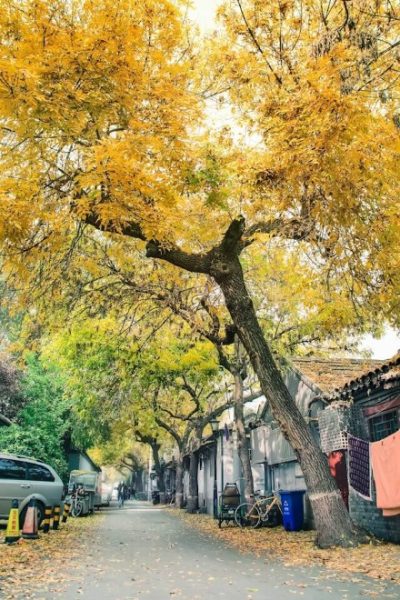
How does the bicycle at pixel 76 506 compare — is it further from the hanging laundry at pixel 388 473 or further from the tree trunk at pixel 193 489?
the hanging laundry at pixel 388 473

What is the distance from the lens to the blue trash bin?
54.9ft

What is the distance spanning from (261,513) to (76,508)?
1102cm

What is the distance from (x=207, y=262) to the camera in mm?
11844

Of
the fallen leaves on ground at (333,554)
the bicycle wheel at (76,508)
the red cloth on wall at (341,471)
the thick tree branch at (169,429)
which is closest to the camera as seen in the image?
the fallen leaves on ground at (333,554)

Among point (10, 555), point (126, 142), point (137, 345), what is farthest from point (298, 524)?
point (126, 142)

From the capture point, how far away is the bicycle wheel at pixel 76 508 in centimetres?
2558

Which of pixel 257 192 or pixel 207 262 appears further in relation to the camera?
pixel 207 262

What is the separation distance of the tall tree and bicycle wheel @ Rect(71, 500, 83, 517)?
57.1 feet

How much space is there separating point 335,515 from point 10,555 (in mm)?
6280

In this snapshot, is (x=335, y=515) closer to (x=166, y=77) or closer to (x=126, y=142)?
(x=126, y=142)

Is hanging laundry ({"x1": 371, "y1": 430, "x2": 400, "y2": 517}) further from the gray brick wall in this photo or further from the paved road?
the paved road

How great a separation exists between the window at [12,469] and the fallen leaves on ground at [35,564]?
1470 millimetres

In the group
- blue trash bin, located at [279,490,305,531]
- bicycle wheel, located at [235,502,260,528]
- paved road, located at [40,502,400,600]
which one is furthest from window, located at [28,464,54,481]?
blue trash bin, located at [279,490,305,531]

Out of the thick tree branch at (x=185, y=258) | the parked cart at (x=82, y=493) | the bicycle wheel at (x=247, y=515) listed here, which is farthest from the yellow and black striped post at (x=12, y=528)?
the parked cart at (x=82, y=493)
